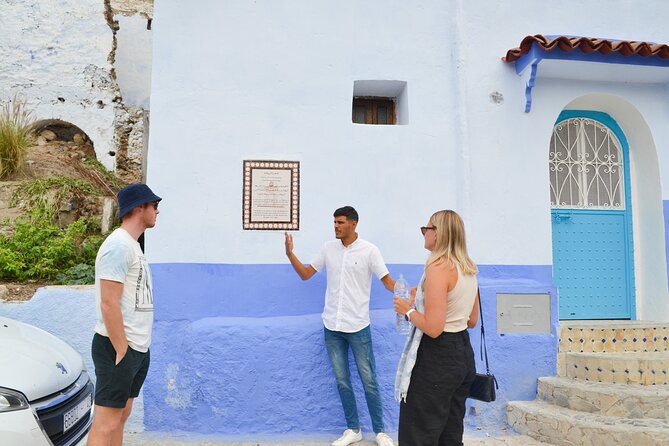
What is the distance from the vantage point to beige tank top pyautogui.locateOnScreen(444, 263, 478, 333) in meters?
2.97

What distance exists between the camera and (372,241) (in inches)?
200

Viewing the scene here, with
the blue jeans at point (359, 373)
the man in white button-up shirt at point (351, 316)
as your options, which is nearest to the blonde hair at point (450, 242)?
the man in white button-up shirt at point (351, 316)

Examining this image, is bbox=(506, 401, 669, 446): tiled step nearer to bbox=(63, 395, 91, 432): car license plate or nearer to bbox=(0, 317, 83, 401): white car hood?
bbox=(63, 395, 91, 432): car license plate

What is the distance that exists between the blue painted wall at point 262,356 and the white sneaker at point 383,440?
345mm

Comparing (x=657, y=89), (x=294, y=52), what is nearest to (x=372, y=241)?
(x=294, y=52)

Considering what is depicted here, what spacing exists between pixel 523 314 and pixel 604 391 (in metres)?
0.96

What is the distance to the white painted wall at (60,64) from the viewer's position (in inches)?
382

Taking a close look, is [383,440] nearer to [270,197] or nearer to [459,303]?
[459,303]

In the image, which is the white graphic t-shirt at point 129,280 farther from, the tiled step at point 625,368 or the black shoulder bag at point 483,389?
the tiled step at point 625,368

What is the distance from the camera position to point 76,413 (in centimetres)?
320

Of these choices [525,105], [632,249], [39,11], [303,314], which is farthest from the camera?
[39,11]

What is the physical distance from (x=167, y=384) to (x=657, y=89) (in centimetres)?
586

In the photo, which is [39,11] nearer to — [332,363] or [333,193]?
[333,193]

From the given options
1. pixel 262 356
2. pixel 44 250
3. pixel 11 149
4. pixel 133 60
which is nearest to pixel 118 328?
pixel 262 356
